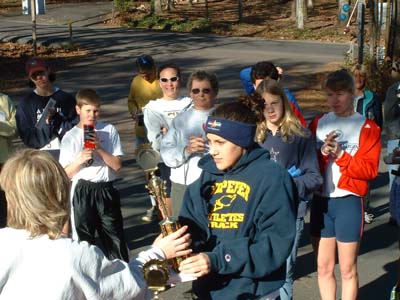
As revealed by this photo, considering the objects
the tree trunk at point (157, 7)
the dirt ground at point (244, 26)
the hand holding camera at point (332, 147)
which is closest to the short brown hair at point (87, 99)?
the hand holding camera at point (332, 147)

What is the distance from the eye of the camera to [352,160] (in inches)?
218

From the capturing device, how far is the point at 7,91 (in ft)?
64.5

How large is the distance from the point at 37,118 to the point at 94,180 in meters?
1.02

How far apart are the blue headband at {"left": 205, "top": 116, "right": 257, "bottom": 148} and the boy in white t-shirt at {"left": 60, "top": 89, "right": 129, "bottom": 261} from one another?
2.45m

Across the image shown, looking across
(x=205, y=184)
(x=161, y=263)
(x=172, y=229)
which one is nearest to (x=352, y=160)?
(x=205, y=184)

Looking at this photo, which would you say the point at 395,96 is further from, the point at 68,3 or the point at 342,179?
the point at 68,3

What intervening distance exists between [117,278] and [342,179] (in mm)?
2731

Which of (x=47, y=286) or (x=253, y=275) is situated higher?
(x=47, y=286)

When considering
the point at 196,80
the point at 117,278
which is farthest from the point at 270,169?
the point at 196,80

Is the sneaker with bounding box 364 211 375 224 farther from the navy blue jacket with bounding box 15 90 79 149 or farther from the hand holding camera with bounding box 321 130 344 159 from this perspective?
the navy blue jacket with bounding box 15 90 79 149

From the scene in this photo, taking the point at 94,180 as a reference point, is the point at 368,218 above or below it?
below

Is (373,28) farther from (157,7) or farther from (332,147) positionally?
(157,7)

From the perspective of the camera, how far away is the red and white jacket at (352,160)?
5.54 metres

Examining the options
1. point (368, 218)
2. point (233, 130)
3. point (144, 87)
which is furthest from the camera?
point (368, 218)
